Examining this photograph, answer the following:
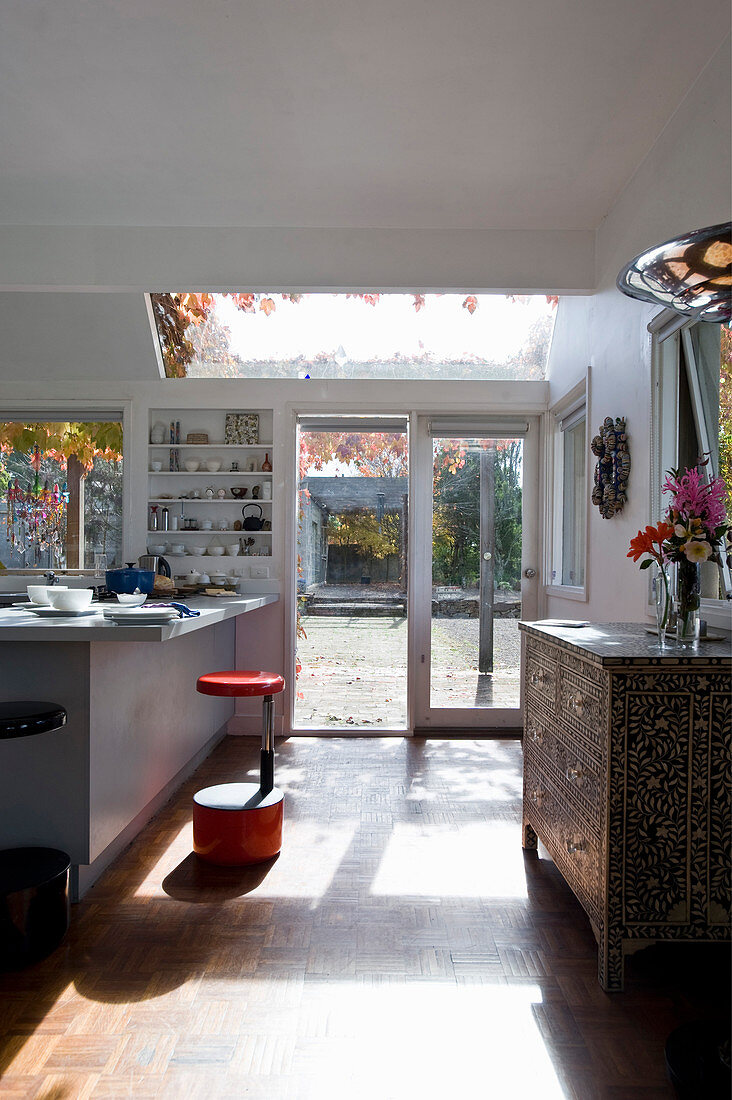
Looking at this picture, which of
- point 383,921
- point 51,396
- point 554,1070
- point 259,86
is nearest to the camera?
point 554,1070

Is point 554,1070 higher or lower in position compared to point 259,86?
lower

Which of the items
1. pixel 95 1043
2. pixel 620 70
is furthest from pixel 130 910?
pixel 620 70

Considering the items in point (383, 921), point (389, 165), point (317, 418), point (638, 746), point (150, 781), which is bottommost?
point (383, 921)

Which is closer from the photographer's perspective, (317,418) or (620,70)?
(620,70)

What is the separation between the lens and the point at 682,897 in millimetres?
2002

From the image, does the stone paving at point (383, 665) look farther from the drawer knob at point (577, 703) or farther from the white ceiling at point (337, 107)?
the drawer knob at point (577, 703)

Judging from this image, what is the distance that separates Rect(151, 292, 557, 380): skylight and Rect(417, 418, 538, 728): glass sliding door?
1.51ft

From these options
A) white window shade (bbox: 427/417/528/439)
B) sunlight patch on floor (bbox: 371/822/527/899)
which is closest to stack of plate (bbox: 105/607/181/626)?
sunlight patch on floor (bbox: 371/822/527/899)

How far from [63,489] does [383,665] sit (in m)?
2.53

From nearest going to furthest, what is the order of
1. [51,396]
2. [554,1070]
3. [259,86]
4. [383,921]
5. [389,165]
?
1. [554,1070]
2. [383,921]
3. [259,86]
4. [389,165]
5. [51,396]

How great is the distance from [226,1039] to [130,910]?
812 mm

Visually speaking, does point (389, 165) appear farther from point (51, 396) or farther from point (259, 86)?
point (51, 396)

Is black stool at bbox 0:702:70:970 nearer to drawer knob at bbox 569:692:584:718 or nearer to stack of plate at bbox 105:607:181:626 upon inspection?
stack of plate at bbox 105:607:181:626

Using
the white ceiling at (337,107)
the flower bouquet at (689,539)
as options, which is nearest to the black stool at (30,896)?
the flower bouquet at (689,539)
